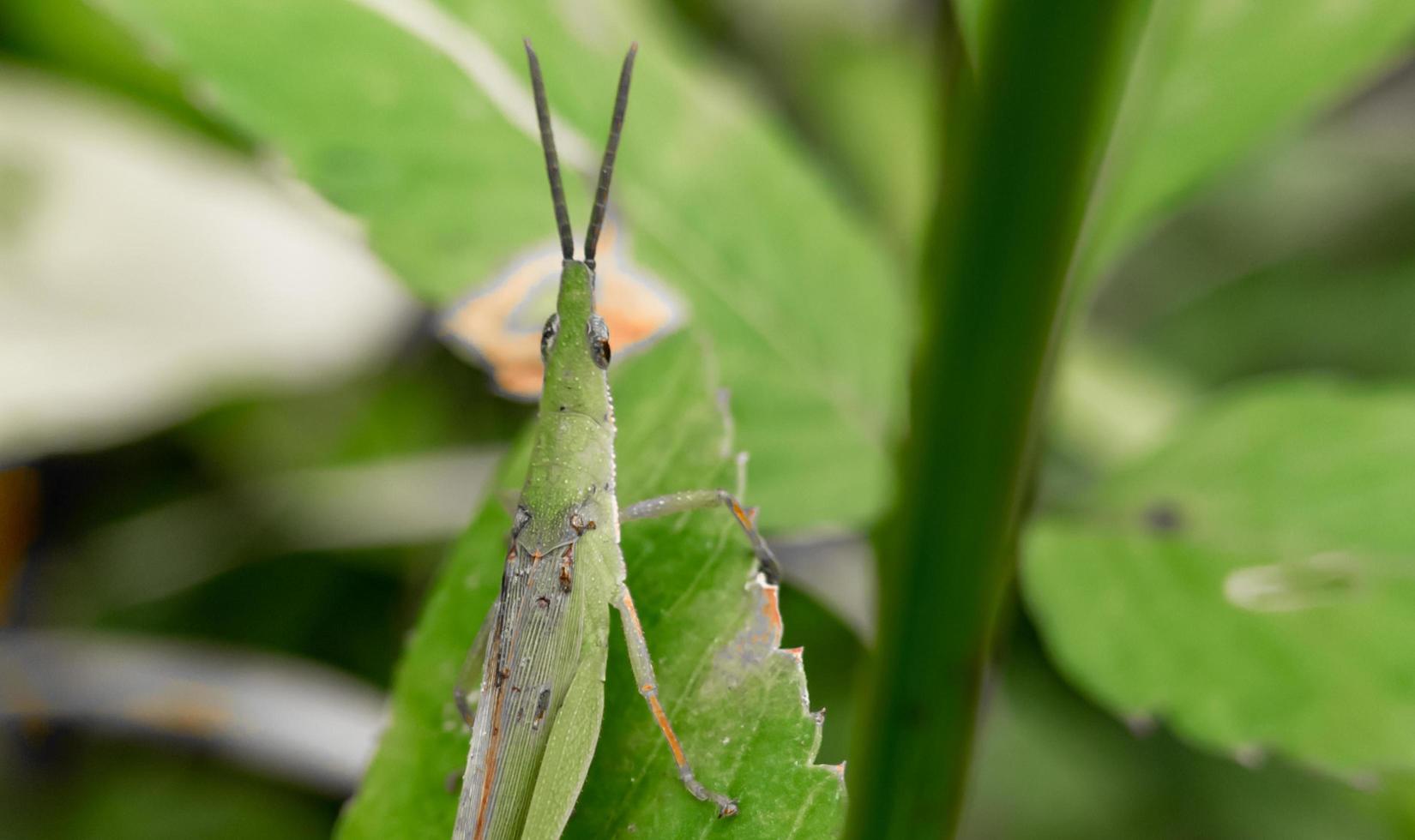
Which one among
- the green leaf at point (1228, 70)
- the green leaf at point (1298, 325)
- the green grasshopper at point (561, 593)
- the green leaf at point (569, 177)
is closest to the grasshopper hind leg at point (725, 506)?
the green grasshopper at point (561, 593)

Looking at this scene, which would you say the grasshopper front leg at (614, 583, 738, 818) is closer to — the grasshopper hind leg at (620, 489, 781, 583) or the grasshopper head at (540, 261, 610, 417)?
the grasshopper hind leg at (620, 489, 781, 583)

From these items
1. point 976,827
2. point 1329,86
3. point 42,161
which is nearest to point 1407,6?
point 1329,86

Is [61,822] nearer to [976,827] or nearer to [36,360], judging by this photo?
[36,360]

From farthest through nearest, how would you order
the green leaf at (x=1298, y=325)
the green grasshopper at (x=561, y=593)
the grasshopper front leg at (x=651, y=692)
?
the green leaf at (x=1298, y=325) < the green grasshopper at (x=561, y=593) < the grasshopper front leg at (x=651, y=692)

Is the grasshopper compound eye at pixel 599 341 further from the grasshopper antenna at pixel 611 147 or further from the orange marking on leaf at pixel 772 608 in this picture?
the orange marking on leaf at pixel 772 608

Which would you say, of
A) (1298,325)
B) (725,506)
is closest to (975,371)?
(725,506)

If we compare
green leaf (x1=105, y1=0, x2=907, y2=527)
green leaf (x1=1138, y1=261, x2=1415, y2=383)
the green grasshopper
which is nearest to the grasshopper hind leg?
the green grasshopper
